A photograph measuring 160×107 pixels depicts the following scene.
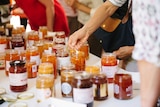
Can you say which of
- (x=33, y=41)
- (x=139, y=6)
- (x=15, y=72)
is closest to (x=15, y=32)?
(x=33, y=41)

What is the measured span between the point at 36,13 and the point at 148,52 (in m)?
2.11

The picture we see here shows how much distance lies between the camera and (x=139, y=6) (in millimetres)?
1108

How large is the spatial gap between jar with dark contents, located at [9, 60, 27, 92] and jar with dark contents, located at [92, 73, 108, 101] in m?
0.35

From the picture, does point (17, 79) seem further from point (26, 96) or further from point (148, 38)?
point (148, 38)

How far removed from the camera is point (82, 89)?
1439mm

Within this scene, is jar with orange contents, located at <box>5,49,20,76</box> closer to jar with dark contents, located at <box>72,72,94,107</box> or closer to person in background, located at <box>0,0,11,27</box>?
jar with dark contents, located at <box>72,72,94,107</box>

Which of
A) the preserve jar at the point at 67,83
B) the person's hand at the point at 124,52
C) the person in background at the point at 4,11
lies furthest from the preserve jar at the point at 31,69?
the person in background at the point at 4,11

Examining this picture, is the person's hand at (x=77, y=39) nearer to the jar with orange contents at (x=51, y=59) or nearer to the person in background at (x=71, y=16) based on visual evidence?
the jar with orange contents at (x=51, y=59)

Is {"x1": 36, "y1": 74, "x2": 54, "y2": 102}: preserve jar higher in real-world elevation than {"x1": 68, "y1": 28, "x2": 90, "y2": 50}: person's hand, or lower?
lower

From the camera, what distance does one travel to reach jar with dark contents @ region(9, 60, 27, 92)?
5.67ft

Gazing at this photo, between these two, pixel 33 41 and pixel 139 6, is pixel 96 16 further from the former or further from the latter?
pixel 139 6

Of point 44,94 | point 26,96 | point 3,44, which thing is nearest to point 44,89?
point 44,94

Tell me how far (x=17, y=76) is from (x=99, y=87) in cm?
40

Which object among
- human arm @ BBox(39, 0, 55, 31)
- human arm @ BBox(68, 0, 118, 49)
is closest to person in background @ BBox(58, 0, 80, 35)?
human arm @ BBox(39, 0, 55, 31)
